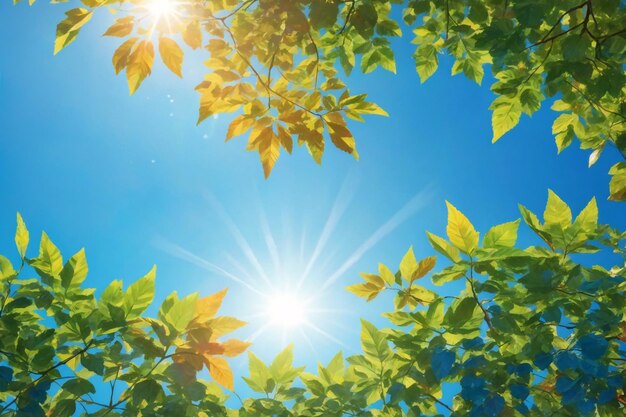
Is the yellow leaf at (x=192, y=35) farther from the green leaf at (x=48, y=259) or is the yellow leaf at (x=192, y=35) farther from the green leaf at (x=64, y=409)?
the green leaf at (x=64, y=409)

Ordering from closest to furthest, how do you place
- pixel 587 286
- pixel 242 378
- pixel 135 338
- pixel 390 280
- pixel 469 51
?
pixel 587 286 → pixel 135 338 → pixel 390 280 → pixel 242 378 → pixel 469 51

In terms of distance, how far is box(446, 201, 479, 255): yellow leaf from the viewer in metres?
1.89

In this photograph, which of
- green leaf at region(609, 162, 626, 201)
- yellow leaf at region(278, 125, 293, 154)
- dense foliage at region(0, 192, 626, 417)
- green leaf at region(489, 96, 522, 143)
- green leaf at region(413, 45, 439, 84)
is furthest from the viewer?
green leaf at region(413, 45, 439, 84)

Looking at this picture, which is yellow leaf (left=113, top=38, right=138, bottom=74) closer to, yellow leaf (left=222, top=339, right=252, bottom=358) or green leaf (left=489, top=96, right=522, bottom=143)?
yellow leaf (left=222, top=339, right=252, bottom=358)

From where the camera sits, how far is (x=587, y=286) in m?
1.78

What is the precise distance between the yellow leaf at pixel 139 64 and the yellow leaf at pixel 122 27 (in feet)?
0.29

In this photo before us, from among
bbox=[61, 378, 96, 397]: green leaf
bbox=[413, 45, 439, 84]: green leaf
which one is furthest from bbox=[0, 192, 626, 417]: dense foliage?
bbox=[413, 45, 439, 84]: green leaf

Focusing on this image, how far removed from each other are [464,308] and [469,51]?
2386 mm

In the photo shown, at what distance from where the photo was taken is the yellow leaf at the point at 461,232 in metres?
1.89

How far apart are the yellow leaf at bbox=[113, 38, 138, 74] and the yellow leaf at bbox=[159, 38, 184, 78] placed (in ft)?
0.47

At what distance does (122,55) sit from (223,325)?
1.33 m

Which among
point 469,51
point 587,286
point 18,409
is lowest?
point 587,286

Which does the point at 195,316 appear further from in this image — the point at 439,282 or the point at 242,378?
the point at 439,282

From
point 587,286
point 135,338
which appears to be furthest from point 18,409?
point 587,286
